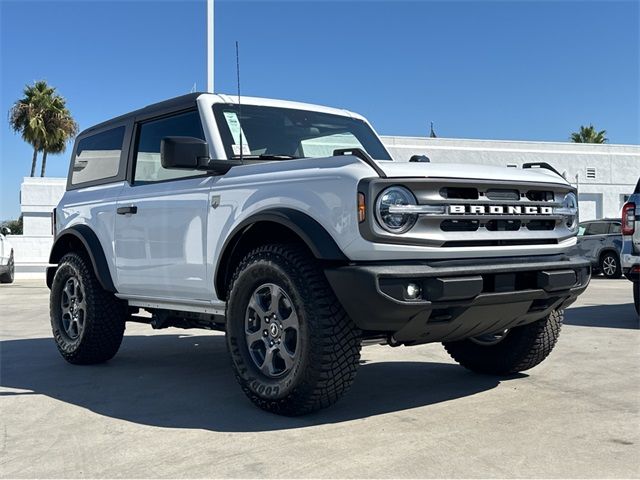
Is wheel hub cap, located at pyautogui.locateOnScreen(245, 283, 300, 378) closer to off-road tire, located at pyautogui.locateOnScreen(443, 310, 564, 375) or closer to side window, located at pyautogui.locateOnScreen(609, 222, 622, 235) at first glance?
off-road tire, located at pyautogui.locateOnScreen(443, 310, 564, 375)

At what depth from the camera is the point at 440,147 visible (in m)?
32.1

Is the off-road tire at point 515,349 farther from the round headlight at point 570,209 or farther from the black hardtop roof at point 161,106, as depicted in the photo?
the black hardtop roof at point 161,106

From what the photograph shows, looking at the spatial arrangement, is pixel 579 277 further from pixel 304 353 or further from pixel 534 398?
pixel 304 353

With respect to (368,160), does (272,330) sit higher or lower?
lower

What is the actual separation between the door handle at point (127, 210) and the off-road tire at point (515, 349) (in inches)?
104

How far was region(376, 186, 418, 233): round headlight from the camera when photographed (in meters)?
3.80

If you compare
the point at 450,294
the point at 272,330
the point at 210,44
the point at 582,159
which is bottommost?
the point at 272,330

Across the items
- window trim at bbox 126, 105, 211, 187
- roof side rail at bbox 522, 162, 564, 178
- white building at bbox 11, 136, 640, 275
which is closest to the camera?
roof side rail at bbox 522, 162, 564, 178

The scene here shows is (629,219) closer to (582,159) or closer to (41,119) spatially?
(582,159)

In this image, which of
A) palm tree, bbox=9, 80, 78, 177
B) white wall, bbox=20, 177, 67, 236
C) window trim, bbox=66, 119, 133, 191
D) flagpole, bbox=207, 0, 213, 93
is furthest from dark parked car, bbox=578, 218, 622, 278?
palm tree, bbox=9, 80, 78, 177

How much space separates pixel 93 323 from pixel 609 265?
51.9 ft

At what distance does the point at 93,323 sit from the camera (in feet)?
19.7

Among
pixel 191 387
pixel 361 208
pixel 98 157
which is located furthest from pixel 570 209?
pixel 98 157

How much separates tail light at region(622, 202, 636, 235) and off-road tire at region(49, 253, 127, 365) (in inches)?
209
